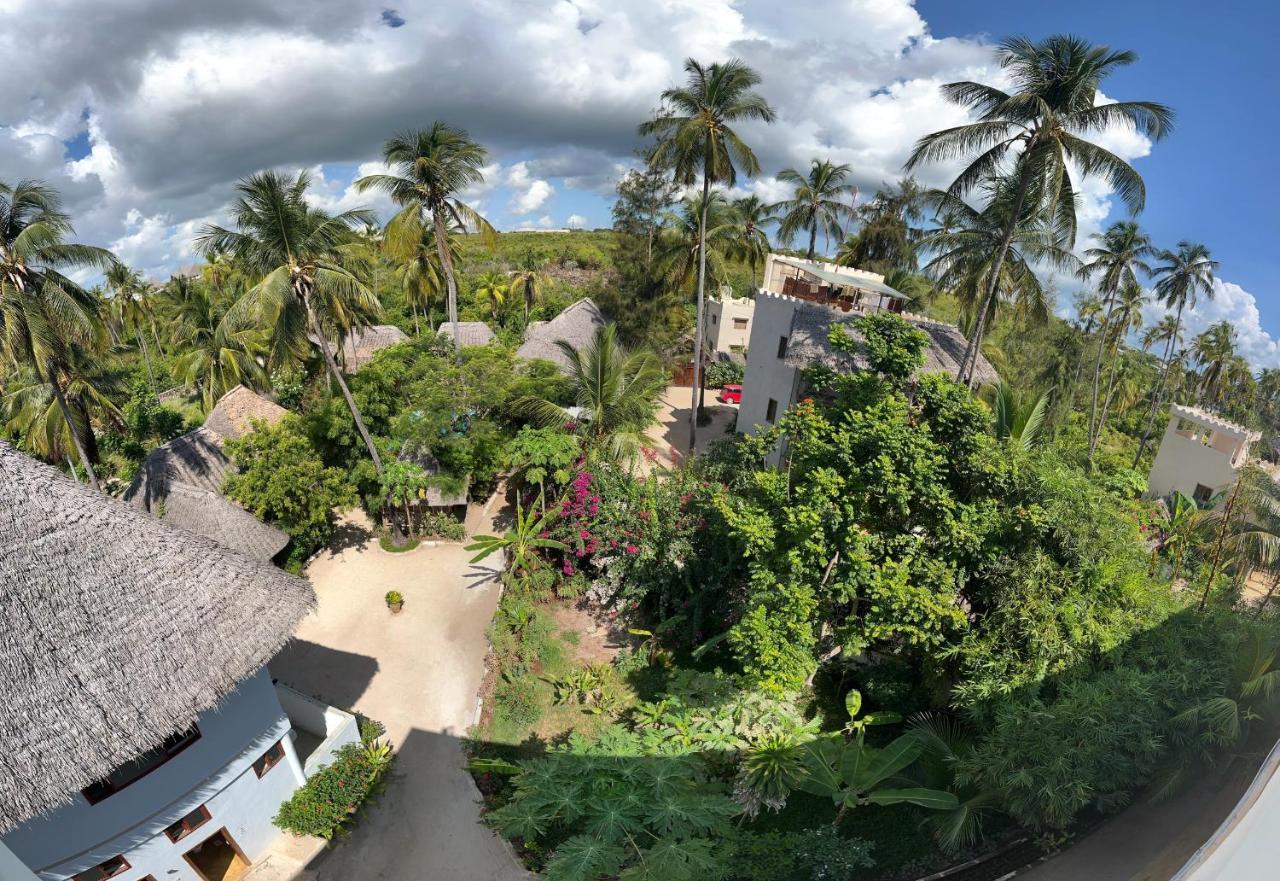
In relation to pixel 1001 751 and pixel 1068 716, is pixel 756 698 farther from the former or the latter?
pixel 1068 716

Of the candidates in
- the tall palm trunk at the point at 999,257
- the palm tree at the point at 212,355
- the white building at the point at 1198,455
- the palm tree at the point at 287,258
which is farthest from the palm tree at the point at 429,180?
the white building at the point at 1198,455

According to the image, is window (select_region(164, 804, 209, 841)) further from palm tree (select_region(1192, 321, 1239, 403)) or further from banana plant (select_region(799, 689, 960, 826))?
palm tree (select_region(1192, 321, 1239, 403))

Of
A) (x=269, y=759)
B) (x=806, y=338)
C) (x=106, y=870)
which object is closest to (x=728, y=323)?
(x=806, y=338)

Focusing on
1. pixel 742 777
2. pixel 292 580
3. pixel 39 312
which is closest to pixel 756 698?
pixel 742 777

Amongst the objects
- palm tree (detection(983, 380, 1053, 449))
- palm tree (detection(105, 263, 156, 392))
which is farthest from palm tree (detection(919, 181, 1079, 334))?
palm tree (detection(105, 263, 156, 392))

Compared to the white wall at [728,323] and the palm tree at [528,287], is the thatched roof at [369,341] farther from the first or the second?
the white wall at [728,323]

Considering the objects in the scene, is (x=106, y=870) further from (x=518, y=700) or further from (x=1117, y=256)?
(x=1117, y=256)

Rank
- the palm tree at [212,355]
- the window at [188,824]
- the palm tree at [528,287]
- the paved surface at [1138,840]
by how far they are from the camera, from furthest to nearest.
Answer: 1. the palm tree at [528,287]
2. the palm tree at [212,355]
3. the window at [188,824]
4. the paved surface at [1138,840]
